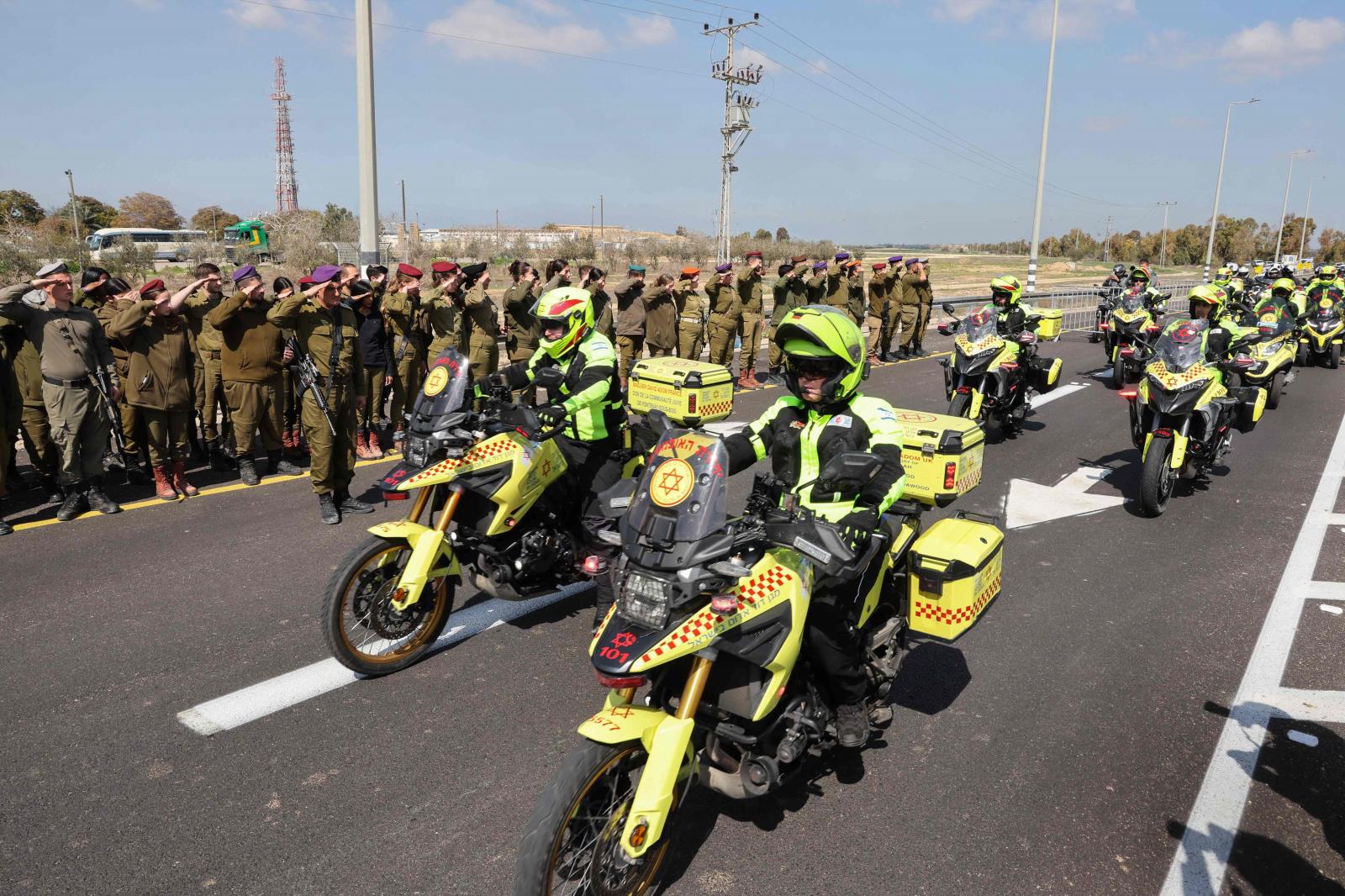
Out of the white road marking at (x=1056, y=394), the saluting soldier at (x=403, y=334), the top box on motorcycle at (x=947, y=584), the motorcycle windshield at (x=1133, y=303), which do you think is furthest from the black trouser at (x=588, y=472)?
the motorcycle windshield at (x=1133, y=303)

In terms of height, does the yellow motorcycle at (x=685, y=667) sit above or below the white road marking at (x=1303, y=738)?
above

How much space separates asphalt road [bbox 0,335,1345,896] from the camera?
11.4 ft

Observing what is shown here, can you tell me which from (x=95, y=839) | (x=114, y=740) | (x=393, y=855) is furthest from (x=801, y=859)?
(x=114, y=740)

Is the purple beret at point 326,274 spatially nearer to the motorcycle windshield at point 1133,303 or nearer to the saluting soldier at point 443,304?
the saluting soldier at point 443,304

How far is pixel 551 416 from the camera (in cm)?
509

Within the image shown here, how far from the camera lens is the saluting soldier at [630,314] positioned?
1418 centimetres

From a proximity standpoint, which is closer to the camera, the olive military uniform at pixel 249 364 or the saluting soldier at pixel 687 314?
the olive military uniform at pixel 249 364

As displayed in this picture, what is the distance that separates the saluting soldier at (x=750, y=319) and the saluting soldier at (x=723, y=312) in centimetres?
27

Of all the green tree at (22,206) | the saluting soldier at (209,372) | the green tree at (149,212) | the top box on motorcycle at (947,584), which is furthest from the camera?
the green tree at (149,212)

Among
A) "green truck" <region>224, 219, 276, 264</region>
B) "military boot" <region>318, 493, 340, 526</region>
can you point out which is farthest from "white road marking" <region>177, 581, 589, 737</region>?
"green truck" <region>224, 219, 276, 264</region>

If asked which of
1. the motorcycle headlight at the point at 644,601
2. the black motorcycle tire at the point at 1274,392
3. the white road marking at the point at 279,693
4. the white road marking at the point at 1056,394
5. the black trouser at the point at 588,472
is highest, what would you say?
the motorcycle headlight at the point at 644,601

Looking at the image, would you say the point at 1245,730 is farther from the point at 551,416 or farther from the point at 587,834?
the point at 551,416

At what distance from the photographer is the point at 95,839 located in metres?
3.55

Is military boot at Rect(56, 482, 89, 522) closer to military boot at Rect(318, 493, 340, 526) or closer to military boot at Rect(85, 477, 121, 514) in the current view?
military boot at Rect(85, 477, 121, 514)
